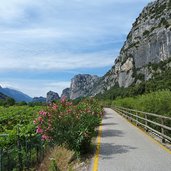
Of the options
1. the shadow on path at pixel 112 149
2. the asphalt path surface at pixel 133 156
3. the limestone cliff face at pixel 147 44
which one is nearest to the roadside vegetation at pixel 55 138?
the shadow on path at pixel 112 149

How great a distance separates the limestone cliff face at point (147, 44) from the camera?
141 m

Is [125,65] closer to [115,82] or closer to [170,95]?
[115,82]

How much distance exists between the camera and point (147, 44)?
515 feet

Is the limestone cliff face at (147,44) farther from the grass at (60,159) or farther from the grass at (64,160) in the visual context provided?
the grass at (60,159)

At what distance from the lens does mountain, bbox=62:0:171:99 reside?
138000 millimetres

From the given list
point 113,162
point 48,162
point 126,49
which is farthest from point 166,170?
point 126,49

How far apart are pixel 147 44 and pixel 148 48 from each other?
300 centimetres

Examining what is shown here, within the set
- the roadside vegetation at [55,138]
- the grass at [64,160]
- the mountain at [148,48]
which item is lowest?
the grass at [64,160]

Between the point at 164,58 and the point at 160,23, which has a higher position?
the point at 160,23

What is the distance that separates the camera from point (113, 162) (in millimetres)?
12141

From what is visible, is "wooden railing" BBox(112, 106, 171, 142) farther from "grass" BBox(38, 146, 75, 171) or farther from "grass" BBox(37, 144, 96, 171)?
"grass" BBox(38, 146, 75, 171)

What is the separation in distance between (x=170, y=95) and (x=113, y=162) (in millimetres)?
8809

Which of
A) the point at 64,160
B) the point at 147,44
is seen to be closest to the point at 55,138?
the point at 64,160

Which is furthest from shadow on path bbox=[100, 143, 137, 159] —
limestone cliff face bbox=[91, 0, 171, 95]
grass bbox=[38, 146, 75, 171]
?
limestone cliff face bbox=[91, 0, 171, 95]
